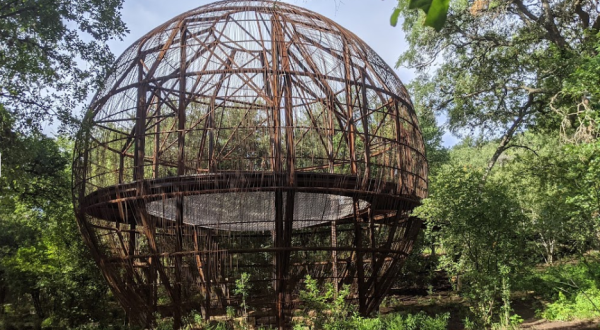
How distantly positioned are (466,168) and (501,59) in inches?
288

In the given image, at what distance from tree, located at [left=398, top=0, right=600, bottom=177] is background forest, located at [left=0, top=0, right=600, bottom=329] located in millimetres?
58

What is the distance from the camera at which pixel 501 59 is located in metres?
Answer: 18.2

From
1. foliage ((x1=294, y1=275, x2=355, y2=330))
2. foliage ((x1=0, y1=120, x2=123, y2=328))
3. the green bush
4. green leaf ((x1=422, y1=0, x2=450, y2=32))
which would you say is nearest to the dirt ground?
the green bush

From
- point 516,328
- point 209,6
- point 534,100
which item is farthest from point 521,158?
point 209,6

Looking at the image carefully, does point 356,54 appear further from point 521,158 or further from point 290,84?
point 521,158

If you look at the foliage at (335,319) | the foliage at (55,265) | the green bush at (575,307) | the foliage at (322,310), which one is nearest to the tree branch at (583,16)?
the green bush at (575,307)

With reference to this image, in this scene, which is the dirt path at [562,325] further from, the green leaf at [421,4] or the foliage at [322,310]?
the green leaf at [421,4]

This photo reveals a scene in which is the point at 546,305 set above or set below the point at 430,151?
below

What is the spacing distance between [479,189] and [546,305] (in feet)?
17.7

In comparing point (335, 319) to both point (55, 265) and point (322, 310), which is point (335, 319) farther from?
point (55, 265)

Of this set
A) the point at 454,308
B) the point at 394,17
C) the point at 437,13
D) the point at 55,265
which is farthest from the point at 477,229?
the point at 55,265

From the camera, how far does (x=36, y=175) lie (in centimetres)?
1334

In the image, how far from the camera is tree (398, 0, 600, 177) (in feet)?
54.1

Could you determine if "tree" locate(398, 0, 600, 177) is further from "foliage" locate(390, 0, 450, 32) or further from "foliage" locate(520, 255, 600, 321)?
"foliage" locate(390, 0, 450, 32)
